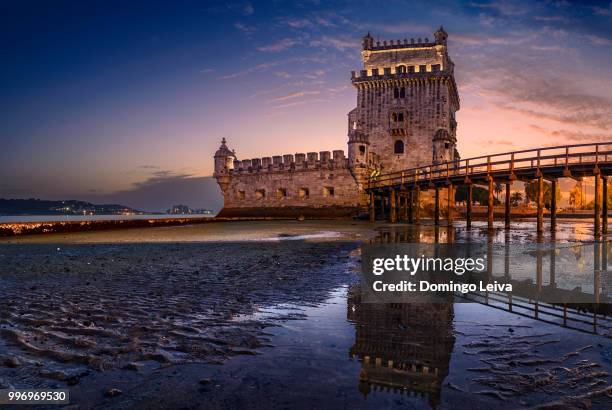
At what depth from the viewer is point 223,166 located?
42.2 metres

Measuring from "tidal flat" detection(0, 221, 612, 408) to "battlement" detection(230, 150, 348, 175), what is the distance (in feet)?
96.8

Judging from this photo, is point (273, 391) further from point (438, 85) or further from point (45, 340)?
point (438, 85)

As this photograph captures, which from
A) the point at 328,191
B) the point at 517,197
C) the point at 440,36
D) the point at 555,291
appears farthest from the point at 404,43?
the point at 517,197

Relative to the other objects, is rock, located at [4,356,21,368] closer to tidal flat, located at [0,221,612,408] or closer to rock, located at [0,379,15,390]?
tidal flat, located at [0,221,612,408]

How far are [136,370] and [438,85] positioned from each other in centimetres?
4079

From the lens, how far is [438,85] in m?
38.9

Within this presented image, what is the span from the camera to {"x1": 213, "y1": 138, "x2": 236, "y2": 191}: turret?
42125mm

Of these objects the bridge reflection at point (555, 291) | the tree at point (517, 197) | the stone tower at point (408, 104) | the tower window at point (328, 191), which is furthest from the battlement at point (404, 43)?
the tree at point (517, 197)

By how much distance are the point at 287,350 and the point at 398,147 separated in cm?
3923

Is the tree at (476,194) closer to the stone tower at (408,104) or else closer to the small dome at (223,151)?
the stone tower at (408,104)

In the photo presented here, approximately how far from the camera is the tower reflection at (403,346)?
9.07ft

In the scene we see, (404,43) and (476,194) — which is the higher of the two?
(404,43)

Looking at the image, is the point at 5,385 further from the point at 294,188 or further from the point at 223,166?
the point at 223,166

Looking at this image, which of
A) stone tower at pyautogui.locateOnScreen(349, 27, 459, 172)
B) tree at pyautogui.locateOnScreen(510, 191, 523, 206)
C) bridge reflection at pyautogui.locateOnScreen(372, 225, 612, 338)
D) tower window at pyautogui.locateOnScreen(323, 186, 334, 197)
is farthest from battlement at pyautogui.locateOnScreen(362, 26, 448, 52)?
tree at pyautogui.locateOnScreen(510, 191, 523, 206)
